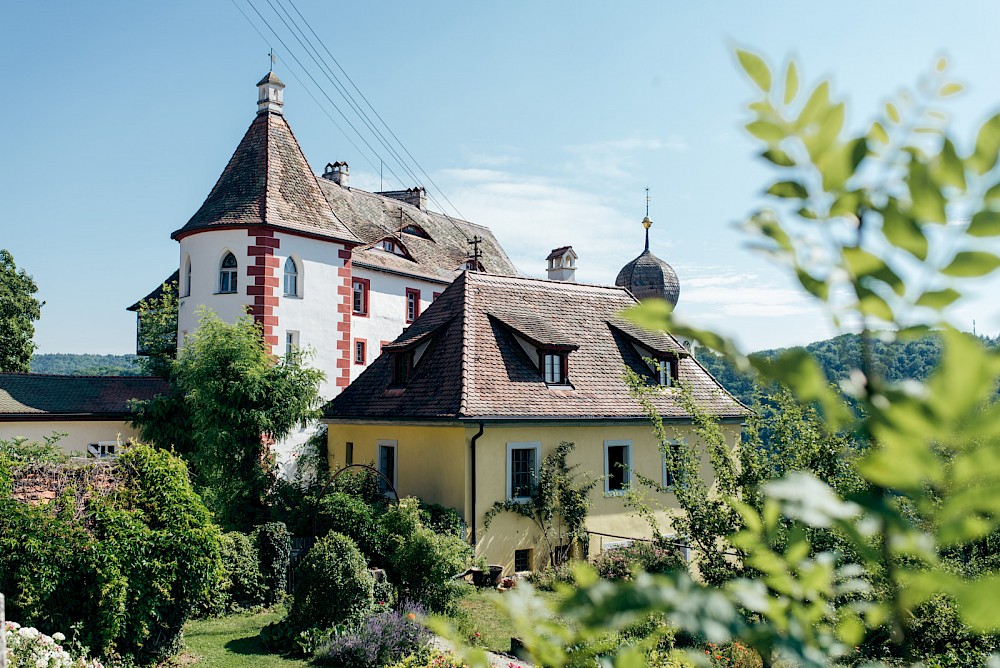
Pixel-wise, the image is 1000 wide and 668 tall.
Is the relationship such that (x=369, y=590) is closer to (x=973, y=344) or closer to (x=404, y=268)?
(x=973, y=344)

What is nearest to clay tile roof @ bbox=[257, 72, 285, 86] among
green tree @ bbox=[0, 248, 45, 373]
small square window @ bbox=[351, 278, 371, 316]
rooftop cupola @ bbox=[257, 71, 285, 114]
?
rooftop cupola @ bbox=[257, 71, 285, 114]

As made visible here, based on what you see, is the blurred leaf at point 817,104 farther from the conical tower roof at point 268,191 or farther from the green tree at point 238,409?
the conical tower roof at point 268,191

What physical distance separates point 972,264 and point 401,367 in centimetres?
1917

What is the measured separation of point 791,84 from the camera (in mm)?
918

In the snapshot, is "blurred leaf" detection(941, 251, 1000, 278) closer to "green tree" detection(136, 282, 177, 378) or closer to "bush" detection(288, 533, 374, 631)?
"bush" detection(288, 533, 374, 631)

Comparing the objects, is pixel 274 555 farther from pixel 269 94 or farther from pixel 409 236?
pixel 409 236

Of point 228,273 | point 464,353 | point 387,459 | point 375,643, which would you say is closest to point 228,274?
point 228,273

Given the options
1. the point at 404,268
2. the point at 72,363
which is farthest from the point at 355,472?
the point at 72,363

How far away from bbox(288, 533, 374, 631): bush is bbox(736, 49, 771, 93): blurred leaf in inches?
488

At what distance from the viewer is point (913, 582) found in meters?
0.87

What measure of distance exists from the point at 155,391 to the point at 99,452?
246 cm

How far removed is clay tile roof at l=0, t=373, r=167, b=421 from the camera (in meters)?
20.5

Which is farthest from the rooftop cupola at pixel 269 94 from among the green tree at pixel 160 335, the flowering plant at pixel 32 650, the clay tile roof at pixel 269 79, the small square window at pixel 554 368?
the flowering plant at pixel 32 650

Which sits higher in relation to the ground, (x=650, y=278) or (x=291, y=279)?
(x=650, y=278)
